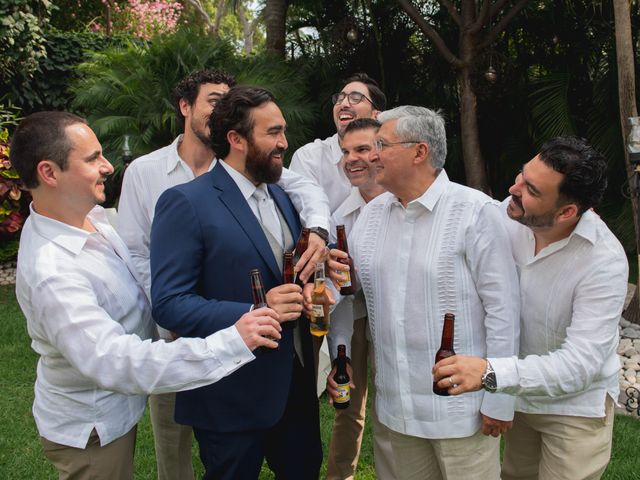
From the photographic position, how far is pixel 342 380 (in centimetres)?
317

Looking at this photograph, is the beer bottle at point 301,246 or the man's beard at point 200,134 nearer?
the beer bottle at point 301,246

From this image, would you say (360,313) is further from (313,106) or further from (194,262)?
(313,106)

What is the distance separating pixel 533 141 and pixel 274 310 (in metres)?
8.94

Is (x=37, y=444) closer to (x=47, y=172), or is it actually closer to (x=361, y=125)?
(x=47, y=172)

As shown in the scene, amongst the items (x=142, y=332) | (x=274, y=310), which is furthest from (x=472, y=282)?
(x=142, y=332)

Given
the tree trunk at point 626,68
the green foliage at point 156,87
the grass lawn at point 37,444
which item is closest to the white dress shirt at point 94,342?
the grass lawn at point 37,444

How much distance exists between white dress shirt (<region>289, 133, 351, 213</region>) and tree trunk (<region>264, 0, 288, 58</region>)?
6.96m

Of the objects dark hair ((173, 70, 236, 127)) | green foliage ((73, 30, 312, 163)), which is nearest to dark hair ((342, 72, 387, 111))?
dark hair ((173, 70, 236, 127))

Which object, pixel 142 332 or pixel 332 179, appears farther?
pixel 332 179

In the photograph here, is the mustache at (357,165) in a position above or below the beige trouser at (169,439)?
above

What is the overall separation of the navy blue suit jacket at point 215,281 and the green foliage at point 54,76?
10531 millimetres

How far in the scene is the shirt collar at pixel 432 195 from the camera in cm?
280

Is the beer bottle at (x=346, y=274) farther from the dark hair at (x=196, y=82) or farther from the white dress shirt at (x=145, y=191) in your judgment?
the dark hair at (x=196, y=82)

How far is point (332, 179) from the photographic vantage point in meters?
4.30
